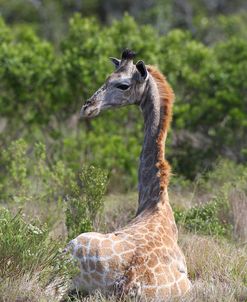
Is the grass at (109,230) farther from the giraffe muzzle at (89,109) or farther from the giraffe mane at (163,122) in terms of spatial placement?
the giraffe muzzle at (89,109)

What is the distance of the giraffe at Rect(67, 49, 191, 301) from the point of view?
6.77 meters

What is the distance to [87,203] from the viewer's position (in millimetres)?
8594

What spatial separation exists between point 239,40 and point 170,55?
1.45 meters

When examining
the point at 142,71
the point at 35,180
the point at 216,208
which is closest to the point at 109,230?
the point at 216,208

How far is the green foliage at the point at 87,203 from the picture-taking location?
327 inches

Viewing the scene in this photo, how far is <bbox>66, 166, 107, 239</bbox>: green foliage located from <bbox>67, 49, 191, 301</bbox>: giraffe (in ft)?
1.80

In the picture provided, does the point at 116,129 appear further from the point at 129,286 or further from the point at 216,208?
the point at 129,286

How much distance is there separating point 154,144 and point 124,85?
2.31 ft

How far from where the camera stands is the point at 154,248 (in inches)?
277

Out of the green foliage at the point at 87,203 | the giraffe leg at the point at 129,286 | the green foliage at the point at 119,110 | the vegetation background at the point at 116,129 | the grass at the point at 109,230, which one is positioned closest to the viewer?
the giraffe leg at the point at 129,286

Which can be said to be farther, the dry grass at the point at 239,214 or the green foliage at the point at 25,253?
the dry grass at the point at 239,214

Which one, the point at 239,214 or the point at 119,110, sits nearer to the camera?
the point at 239,214

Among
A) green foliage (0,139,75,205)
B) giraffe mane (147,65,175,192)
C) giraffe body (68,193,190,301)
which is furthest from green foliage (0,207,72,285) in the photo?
green foliage (0,139,75,205)

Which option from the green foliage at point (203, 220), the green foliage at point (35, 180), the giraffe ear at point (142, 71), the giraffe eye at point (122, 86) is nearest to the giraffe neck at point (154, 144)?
the giraffe ear at point (142, 71)
